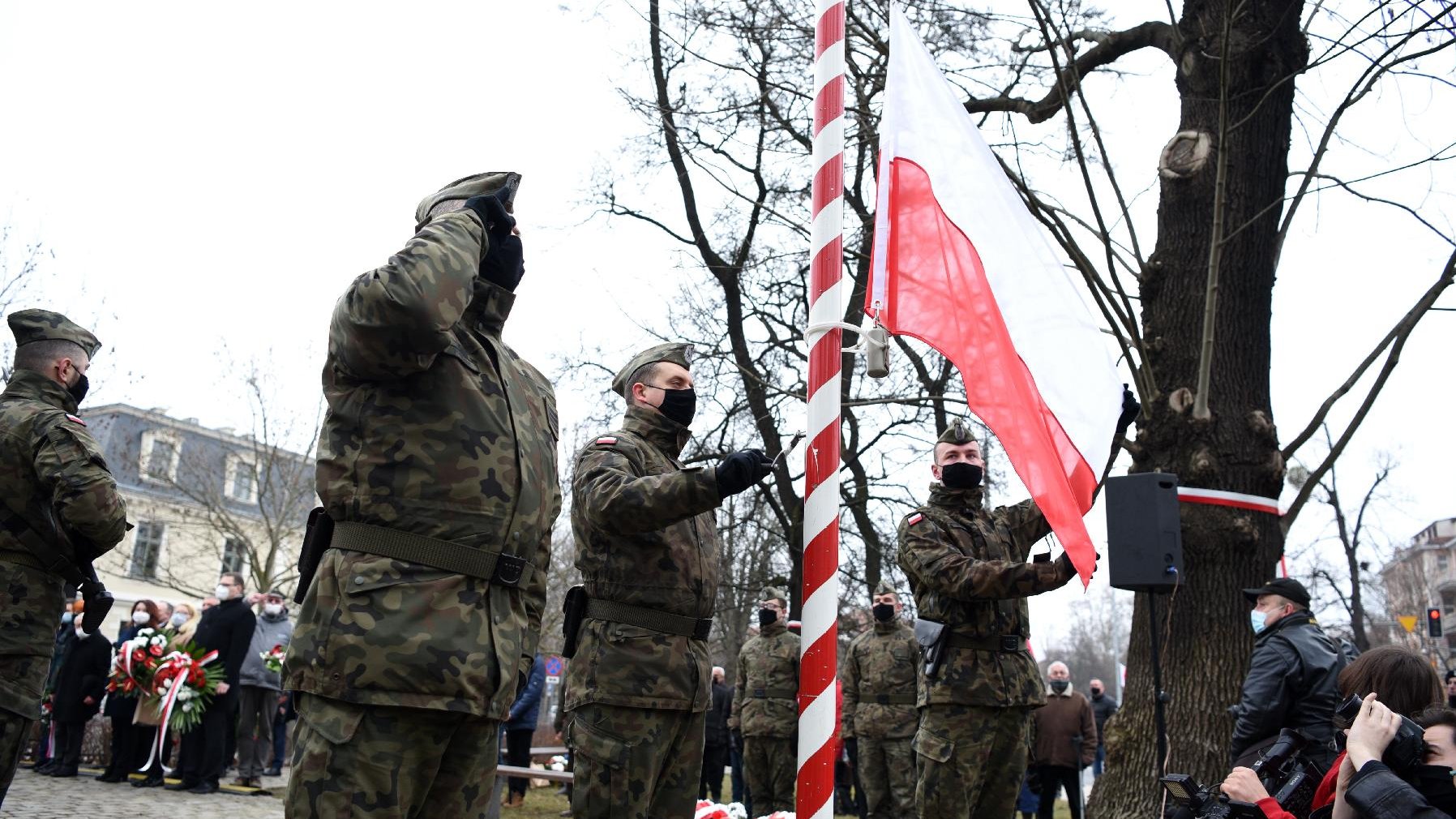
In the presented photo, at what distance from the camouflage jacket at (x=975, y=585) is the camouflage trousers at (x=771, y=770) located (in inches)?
269

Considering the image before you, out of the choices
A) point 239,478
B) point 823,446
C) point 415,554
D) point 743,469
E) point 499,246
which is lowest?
point 415,554

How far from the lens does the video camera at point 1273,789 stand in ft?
15.3

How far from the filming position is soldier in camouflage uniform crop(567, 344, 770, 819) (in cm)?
445

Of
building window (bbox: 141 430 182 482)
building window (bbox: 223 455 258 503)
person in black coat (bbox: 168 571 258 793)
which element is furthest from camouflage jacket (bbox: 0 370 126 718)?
building window (bbox: 141 430 182 482)

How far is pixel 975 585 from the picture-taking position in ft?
18.0

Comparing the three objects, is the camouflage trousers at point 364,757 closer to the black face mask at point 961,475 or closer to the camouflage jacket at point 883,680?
the black face mask at point 961,475

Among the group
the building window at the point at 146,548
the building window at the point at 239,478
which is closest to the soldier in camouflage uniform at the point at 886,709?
the building window at the point at 239,478

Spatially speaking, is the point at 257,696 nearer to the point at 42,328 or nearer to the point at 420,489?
the point at 42,328

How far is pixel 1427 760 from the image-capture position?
12.7 ft

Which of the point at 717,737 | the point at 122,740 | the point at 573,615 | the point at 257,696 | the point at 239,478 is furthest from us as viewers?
the point at 239,478

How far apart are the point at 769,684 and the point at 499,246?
995cm

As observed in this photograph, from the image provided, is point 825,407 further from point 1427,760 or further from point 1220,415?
point 1220,415

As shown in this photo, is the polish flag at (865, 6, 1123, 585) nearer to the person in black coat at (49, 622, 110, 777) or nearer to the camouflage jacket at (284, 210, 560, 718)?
the camouflage jacket at (284, 210, 560, 718)

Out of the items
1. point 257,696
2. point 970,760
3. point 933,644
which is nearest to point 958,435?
point 933,644
